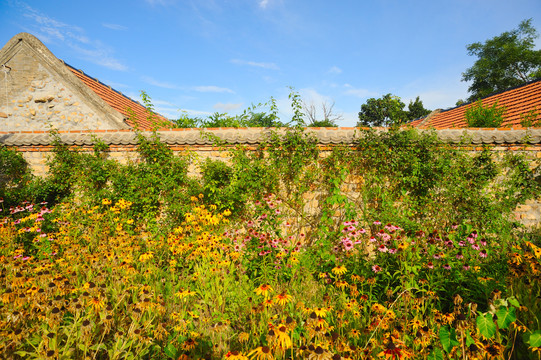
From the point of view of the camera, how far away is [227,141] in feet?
16.3

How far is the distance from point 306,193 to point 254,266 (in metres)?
1.82

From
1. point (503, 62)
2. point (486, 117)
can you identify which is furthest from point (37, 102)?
point (503, 62)

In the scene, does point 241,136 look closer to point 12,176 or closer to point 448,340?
point 448,340

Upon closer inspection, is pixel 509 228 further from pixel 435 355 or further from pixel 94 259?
pixel 94 259

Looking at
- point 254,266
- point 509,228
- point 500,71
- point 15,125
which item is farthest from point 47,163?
point 500,71

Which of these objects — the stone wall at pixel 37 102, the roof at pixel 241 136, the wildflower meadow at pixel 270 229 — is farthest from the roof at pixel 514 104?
the stone wall at pixel 37 102

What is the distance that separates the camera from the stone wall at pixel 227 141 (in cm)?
454

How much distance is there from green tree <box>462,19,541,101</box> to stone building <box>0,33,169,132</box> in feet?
82.0

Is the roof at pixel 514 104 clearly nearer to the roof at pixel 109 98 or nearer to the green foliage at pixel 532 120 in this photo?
the green foliage at pixel 532 120

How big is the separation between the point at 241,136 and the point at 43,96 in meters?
6.92

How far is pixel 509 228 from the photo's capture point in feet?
14.4

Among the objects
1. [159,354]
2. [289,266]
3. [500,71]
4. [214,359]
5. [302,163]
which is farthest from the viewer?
[500,71]

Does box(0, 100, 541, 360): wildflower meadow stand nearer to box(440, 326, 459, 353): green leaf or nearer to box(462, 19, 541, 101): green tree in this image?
box(440, 326, 459, 353): green leaf

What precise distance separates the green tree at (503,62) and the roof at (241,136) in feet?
65.9
